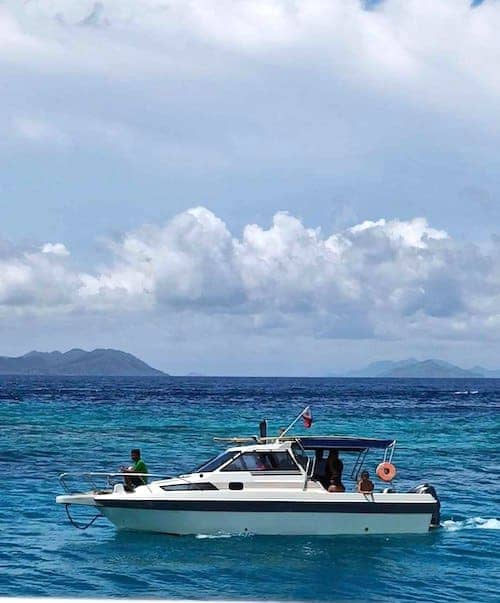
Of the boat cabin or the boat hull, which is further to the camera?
the boat cabin

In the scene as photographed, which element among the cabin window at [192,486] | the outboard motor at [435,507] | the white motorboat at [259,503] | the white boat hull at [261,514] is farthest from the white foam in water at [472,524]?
the cabin window at [192,486]

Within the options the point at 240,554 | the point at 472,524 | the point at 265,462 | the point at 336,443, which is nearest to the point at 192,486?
the point at 265,462

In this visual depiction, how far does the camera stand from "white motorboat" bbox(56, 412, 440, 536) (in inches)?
→ 1065

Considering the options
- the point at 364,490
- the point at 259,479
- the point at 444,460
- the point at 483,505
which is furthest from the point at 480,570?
the point at 444,460

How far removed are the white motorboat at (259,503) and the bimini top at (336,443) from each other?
0.56 m

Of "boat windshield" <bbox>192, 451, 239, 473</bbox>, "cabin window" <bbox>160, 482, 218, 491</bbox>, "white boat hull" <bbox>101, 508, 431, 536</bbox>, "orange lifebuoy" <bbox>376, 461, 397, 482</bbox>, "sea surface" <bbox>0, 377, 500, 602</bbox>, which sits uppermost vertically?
"boat windshield" <bbox>192, 451, 239, 473</bbox>

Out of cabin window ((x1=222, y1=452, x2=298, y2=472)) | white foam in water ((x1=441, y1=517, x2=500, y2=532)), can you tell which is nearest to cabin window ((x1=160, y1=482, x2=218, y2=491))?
cabin window ((x1=222, y1=452, x2=298, y2=472))

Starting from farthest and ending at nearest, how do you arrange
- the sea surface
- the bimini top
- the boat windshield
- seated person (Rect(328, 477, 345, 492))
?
the bimini top → the boat windshield → seated person (Rect(328, 477, 345, 492)) → the sea surface

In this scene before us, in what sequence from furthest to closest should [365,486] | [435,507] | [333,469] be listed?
[333,469] → [435,507] → [365,486]

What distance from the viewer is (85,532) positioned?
28.0m

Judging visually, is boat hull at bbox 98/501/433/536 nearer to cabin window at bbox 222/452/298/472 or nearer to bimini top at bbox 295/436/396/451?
cabin window at bbox 222/452/298/472

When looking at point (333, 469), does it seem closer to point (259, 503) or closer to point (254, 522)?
point (259, 503)

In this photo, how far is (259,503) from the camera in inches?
1064

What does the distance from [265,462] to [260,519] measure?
176 cm
